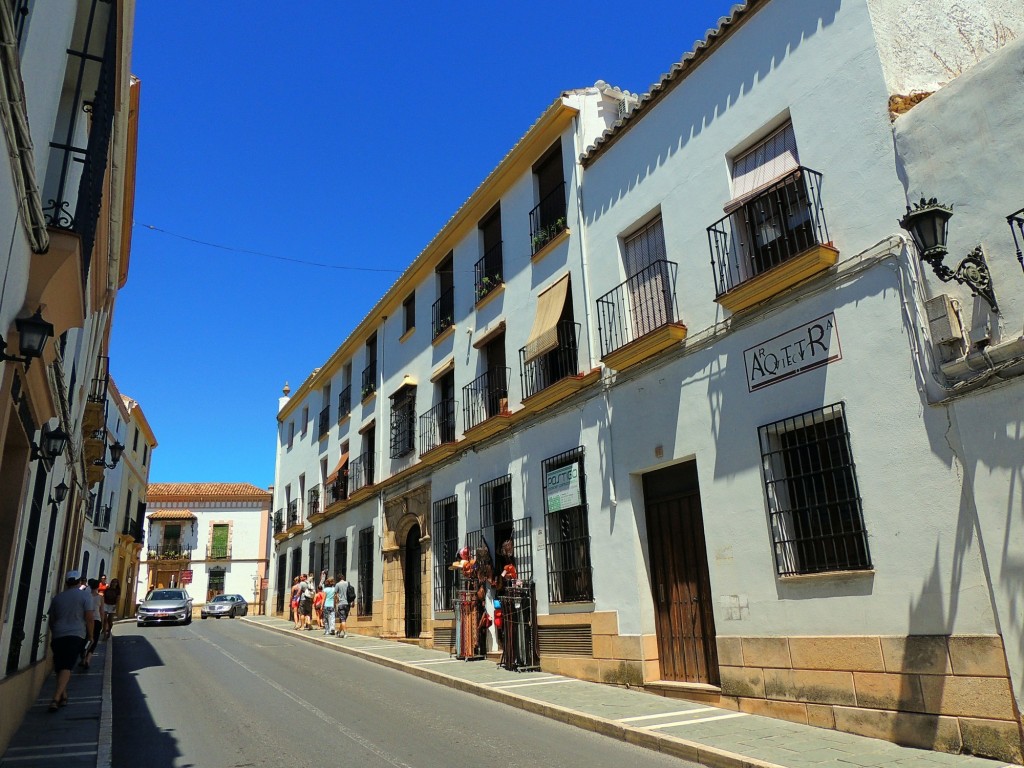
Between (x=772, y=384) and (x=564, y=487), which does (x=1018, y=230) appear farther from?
(x=564, y=487)

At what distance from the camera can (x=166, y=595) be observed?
2489 centimetres

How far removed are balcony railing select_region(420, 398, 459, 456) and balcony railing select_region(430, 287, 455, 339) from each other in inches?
63.4

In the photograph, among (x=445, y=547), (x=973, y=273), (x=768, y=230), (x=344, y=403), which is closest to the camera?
(x=973, y=273)

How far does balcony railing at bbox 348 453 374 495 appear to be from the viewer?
65.0ft

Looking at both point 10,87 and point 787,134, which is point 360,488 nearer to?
point 787,134

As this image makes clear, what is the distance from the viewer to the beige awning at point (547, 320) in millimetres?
11695

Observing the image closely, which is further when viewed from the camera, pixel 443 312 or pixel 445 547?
pixel 443 312

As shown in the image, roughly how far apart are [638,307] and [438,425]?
6968mm

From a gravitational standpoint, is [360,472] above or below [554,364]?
below

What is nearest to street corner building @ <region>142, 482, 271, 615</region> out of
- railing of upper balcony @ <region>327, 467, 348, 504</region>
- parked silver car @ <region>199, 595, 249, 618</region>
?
parked silver car @ <region>199, 595, 249, 618</region>

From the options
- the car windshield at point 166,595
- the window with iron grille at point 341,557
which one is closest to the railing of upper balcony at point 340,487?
the window with iron grille at point 341,557

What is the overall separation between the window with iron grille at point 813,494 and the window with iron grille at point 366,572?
1339cm

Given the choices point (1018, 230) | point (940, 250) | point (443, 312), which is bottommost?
point (940, 250)

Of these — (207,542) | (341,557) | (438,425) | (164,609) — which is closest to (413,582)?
(438,425)
